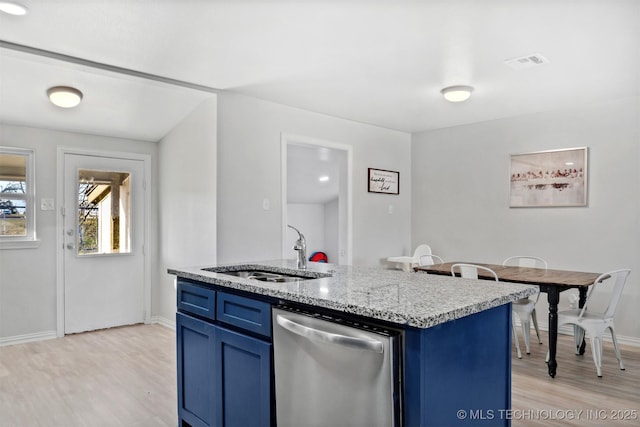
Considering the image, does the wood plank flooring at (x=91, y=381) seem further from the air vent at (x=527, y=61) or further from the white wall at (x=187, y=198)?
the air vent at (x=527, y=61)

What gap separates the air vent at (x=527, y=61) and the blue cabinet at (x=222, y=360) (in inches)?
99.4

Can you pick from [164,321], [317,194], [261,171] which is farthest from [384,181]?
[164,321]

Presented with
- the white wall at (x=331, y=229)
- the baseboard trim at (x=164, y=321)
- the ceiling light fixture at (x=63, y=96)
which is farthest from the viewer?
the white wall at (x=331, y=229)

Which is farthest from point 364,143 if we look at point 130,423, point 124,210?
point 130,423

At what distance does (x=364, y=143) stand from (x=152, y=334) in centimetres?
311

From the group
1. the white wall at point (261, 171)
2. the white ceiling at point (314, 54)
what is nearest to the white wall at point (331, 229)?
the white wall at point (261, 171)

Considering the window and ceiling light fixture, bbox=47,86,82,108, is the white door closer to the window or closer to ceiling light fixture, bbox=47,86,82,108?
the window

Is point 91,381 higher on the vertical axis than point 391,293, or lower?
lower

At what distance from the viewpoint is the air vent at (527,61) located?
3.09 m

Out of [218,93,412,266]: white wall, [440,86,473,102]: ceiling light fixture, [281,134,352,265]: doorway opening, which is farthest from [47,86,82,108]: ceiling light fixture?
[440,86,473,102]: ceiling light fixture

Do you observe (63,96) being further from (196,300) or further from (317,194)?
(317,194)

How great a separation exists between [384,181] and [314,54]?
2.68m

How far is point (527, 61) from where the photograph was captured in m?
3.18

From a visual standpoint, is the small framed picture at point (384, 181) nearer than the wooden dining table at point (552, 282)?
No
